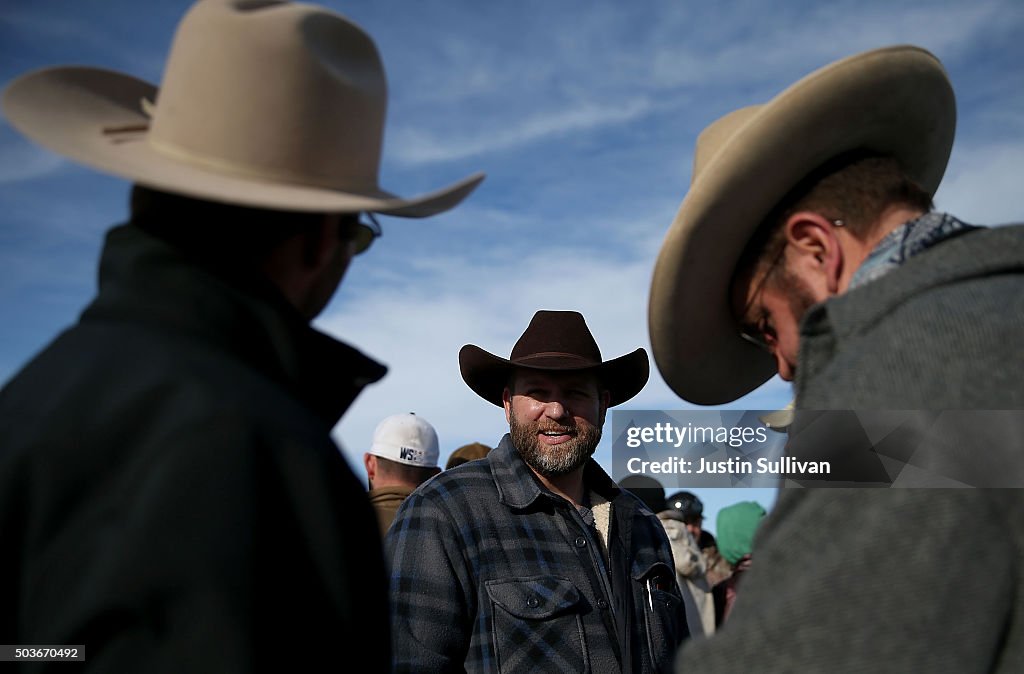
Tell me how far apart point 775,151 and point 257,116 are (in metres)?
1.04

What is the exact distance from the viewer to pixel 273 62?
1.49 m

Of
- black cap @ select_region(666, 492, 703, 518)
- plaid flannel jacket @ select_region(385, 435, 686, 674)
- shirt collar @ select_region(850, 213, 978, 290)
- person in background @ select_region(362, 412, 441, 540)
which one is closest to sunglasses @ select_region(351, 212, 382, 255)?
shirt collar @ select_region(850, 213, 978, 290)

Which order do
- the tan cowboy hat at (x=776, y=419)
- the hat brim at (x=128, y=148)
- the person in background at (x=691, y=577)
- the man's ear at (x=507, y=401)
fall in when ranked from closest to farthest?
the hat brim at (x=128, y=148)
the tan cowboy hat at (x=776, y=419)
the man's ear at (x=507, y=401)
the person in background at (x=691, y=577)

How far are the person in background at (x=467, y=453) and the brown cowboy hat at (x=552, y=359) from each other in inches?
54.6

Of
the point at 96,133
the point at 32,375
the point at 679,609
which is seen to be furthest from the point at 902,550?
the point at 679,609

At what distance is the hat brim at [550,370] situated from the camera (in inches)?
165

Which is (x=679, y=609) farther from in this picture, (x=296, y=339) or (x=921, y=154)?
(x=296, y=339)

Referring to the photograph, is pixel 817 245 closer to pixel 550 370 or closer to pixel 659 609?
pixel 659 609

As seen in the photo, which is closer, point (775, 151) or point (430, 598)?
point (775, 151)

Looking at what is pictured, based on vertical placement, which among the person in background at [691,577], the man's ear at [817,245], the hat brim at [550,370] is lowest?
the person in background at [691,577]

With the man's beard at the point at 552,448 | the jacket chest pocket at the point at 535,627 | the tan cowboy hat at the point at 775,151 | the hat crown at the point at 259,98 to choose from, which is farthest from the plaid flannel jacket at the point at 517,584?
the hat crown at the point at 259,98

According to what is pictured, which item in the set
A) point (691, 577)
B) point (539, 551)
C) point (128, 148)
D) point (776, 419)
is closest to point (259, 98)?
point (128, 148)

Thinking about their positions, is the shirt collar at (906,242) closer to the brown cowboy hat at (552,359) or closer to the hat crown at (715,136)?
the hat crown at (715,136)

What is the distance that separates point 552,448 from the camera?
396cm
